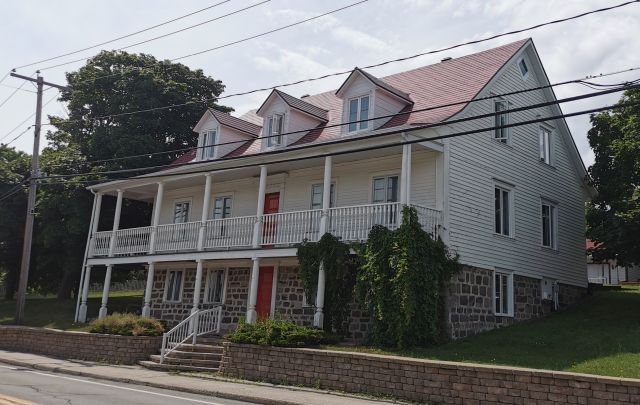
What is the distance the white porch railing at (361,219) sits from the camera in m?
16.2

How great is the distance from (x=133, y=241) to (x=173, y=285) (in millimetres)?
2773

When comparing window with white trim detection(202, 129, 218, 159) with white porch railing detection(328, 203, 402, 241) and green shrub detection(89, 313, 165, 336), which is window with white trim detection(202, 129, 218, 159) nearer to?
green shrub detection(89, 313, 165, 336)

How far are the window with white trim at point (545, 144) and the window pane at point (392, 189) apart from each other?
6883 mm

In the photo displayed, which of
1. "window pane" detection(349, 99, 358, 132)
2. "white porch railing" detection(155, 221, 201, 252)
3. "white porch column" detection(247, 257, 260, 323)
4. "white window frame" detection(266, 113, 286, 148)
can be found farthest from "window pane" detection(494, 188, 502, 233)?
"white porch railing" detection(155, 221, 201, 252)

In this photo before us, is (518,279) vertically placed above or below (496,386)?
above

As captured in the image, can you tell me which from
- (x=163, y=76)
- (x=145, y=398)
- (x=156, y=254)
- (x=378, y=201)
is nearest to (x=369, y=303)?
(x=378, y=201)

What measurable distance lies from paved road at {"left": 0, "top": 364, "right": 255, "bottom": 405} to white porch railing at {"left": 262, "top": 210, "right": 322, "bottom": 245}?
6.34 metres

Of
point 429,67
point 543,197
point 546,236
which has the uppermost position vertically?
point 429,67

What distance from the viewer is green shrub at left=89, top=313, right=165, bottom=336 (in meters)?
18.5

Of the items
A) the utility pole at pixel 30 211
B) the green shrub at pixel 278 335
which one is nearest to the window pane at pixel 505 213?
the green shrub at pixel 278 335

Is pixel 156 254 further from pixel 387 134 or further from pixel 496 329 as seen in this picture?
pixel 496 329

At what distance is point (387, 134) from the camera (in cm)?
1570

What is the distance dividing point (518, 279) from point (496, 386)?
30.7ft

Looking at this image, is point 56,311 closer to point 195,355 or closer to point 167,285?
point 167,285
